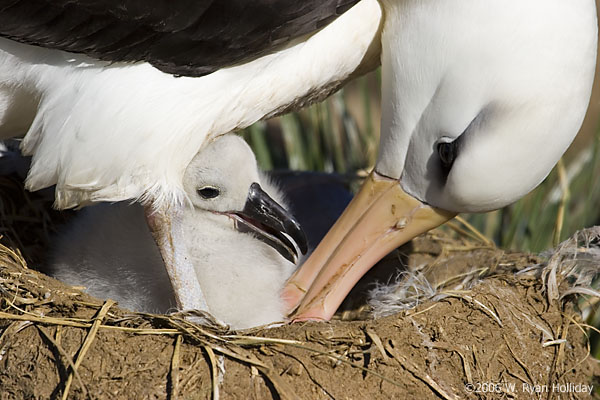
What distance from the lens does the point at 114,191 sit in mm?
3090

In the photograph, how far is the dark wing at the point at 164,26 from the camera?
285 centimetres

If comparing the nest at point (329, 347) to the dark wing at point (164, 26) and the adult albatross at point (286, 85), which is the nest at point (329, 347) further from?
the dark wing at point (164, 26)

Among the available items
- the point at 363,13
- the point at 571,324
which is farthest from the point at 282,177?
the point at 571,324

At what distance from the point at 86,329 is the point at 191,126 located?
31.9 inches

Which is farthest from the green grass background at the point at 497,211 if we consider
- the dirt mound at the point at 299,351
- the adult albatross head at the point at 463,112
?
the adult albatross head at the point at 463,112

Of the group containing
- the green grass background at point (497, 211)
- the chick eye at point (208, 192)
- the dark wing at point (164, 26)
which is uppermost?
the dark wing at point (164, 26)

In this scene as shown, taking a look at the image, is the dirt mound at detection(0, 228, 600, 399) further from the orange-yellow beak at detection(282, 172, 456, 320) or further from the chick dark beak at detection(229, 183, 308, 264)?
the chick dark beak at detection(229, 183, 308, 264)

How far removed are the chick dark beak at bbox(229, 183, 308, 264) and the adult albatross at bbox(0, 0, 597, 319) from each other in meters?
0.30

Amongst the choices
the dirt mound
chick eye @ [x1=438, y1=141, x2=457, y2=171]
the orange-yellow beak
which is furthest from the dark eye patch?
the dirt mound

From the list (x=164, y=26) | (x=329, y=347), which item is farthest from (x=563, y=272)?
(x=164, y=26)

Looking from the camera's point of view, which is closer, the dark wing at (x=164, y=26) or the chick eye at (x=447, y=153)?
the dark wing at (x=164, y=26)

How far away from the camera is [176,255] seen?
331 centimetres

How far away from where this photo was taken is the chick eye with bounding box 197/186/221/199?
3296 mm

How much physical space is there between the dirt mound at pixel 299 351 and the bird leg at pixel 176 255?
1.31 feet
